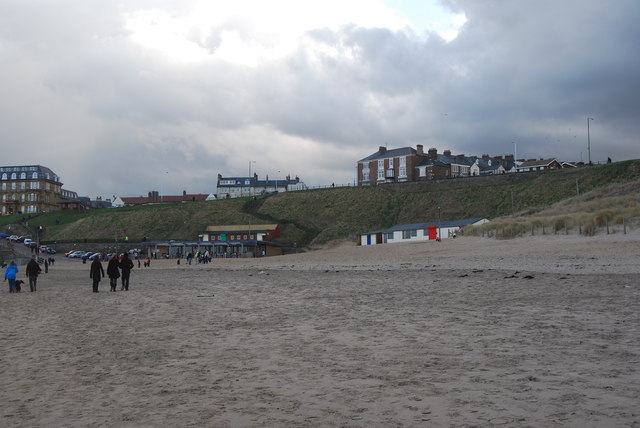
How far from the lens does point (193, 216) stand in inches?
3986

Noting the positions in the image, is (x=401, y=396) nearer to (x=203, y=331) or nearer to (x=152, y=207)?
(x=203, y=331)

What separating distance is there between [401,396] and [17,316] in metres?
13.7

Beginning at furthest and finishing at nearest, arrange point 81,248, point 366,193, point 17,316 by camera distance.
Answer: point 366,193
point 81,248
point 17,316

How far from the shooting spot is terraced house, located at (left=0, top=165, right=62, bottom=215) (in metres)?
138

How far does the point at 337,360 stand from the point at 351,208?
84.8 metres

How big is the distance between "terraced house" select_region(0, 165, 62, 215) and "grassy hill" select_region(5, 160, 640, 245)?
80.2 ft

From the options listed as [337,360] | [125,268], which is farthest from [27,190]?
[337,360]

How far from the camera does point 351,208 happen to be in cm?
9338

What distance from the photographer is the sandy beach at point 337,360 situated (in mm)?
6105

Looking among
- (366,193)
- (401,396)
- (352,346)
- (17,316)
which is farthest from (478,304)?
(366,193)

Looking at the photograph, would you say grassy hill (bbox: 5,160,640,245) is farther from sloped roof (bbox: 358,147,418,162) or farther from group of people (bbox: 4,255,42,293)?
group of people (bbox: 4,255,42,293)

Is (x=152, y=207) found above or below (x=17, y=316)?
above

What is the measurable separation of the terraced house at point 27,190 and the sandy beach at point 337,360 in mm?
135662

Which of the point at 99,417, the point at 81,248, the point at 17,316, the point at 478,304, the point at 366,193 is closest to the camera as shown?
the point at 99,417
